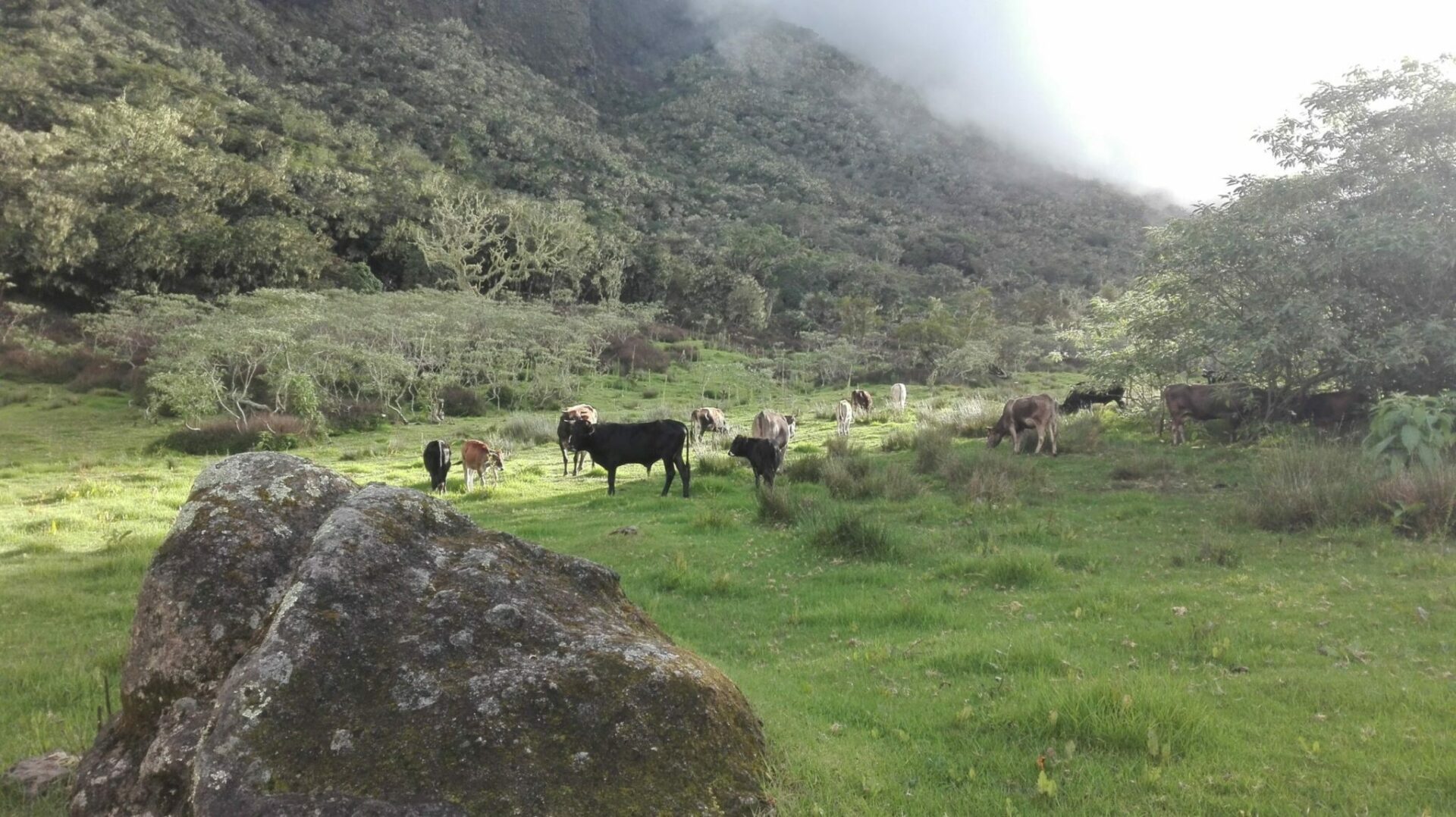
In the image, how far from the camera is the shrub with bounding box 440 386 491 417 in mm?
34562

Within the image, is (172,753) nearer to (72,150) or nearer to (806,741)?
(806,741)

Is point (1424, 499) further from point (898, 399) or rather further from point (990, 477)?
point (898, 399)

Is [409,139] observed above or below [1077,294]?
above

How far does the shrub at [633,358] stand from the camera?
4897 cm

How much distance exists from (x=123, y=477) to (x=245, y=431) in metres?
6.47

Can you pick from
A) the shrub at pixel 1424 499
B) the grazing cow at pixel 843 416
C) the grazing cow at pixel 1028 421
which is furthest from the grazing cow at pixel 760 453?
the grazing cow at pixel 843 416

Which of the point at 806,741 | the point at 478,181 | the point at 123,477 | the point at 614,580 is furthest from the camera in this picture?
the point at 478,181

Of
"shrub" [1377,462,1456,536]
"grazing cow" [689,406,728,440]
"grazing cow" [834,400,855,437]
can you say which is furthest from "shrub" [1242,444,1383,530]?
"grazing cow" [689,406,728,440]

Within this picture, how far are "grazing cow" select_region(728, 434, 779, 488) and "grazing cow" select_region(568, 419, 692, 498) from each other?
1177 mm

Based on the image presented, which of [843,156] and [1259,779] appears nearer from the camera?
[1259,779]

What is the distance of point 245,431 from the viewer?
77.4 feet

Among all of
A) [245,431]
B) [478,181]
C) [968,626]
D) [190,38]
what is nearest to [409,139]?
[478,181]

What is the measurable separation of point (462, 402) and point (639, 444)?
2178 cm

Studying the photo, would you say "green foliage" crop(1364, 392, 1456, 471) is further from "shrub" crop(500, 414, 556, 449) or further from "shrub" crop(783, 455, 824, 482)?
"shrub" crop(500, 414, 556, 449)
